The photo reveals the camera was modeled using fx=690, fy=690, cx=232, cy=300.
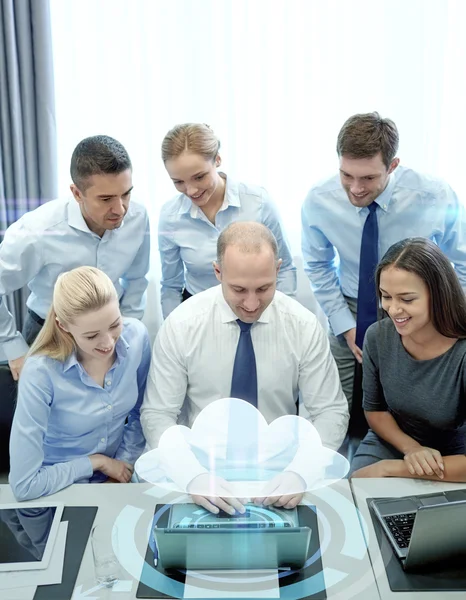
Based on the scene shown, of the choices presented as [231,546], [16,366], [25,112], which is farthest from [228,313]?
[25,112]

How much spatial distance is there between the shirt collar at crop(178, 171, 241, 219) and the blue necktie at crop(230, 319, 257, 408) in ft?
1.76

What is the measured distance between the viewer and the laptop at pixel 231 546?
1.24 m

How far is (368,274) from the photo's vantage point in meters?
2.32

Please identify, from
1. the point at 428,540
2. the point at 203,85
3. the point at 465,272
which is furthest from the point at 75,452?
the point at 203,85

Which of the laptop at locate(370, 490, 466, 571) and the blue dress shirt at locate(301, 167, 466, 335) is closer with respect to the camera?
the laptop at locate(370, 490, 466, 571)

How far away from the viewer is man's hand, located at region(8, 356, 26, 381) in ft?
6.25

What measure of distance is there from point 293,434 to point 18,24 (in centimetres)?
186

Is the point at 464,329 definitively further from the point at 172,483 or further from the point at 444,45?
the point at 444,45

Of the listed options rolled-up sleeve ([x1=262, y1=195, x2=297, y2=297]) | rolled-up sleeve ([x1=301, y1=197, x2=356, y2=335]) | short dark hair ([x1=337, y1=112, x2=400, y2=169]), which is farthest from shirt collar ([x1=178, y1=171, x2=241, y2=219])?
short dark hair ([x1=337, y1=112, x2=400, y2=169])

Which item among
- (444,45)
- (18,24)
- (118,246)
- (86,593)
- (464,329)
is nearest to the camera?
(86,593)

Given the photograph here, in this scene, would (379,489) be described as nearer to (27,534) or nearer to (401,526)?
(401,526)

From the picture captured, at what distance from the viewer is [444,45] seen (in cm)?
277

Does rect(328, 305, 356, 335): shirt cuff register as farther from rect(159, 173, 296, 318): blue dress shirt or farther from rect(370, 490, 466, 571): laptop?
rect(370, 490, 466, 571): laptop

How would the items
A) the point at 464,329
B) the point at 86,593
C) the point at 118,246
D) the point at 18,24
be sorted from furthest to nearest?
the point at 18,24
the point at 118,246
the point at 464,329
the point at 86,593
